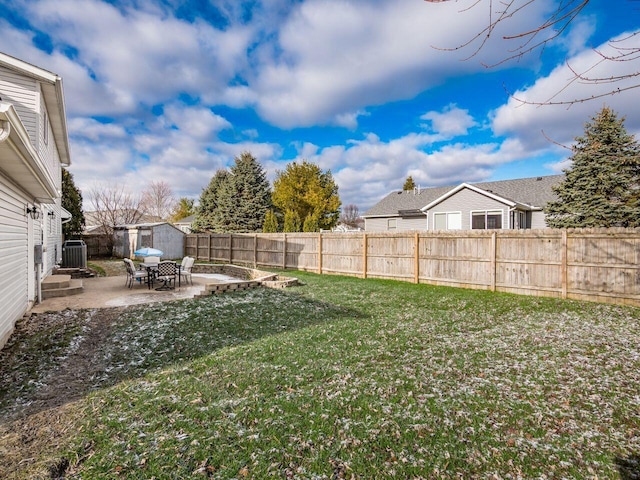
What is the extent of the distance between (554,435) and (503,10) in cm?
326

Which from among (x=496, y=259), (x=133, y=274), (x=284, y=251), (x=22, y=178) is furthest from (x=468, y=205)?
(x=22, y=178)

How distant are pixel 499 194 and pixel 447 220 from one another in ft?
12.7

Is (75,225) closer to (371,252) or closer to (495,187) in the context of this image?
(371,252)

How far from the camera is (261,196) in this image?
3028 centimetres

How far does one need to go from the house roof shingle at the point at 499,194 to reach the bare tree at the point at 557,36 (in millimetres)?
16484

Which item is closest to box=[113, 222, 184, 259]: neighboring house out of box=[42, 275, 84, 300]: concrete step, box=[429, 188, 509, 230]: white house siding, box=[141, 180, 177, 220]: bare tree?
box=[42, 275, 84, 300]: concrete step

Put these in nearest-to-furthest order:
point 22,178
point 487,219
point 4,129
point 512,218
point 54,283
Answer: point 4,129, point 22,178, point 54,283, point 512,218, point 487,219

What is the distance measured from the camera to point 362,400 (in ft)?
10.9

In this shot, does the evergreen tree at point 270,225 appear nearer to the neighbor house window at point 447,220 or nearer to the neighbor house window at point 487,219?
the neighbor house window at point 447,220

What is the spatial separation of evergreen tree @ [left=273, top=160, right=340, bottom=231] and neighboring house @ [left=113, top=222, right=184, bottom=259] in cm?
1052

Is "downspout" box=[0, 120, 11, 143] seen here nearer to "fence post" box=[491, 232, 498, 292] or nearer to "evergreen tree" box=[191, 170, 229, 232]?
"fence post" box=[491, 232, 498, 292]

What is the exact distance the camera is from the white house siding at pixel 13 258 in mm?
5000

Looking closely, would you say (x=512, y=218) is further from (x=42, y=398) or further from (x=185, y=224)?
(x=185, y=224)

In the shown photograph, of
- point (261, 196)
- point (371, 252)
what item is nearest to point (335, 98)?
point (371, 252)
